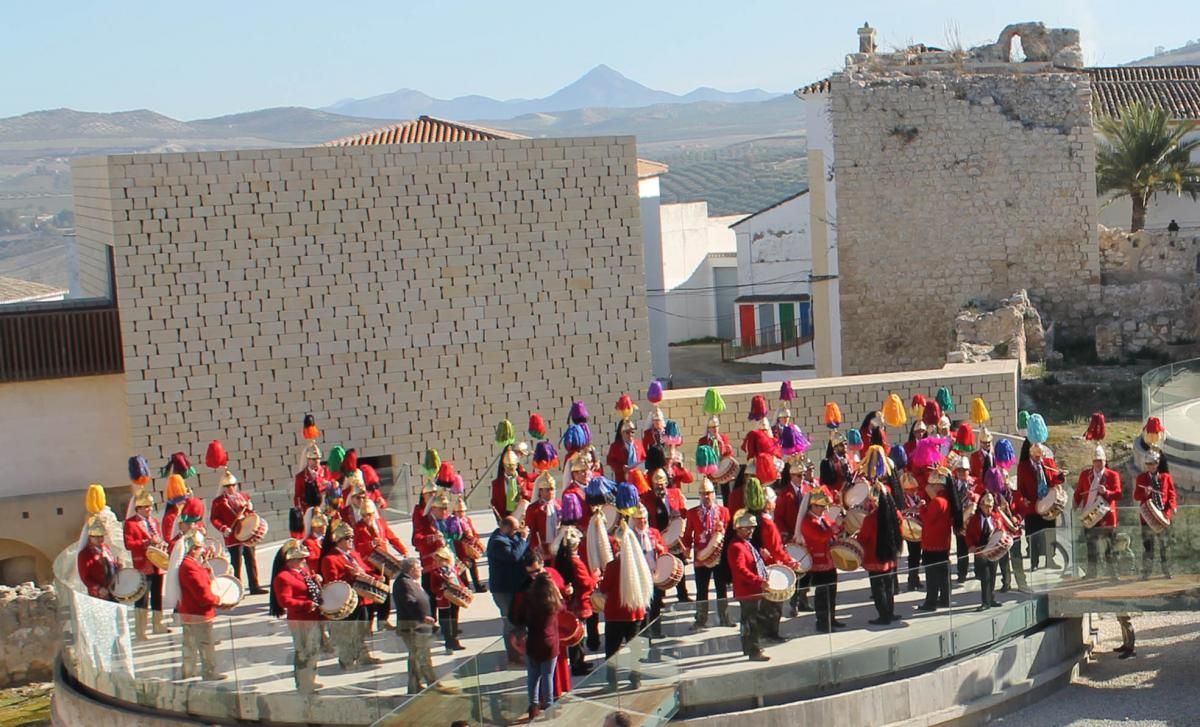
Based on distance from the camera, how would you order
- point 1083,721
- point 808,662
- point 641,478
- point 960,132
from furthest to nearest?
1. point 960,132
2. point 641,478
3. point 1083,721
4. point 808,662

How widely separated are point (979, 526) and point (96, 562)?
753cm

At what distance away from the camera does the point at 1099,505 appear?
1462cm

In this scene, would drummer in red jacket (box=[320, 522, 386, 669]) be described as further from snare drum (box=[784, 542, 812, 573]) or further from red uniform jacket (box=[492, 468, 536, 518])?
snare drum (box=[784, 542, 812, 573])

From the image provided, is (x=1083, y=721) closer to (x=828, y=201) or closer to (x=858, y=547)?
(x=858, y=547)

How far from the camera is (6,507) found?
2175cm

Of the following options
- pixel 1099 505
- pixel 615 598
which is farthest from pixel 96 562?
pixel 1099 505

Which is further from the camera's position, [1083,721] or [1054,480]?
[1054,480]

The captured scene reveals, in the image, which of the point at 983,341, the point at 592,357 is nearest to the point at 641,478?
the point at 592,357

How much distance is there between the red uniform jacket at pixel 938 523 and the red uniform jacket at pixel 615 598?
9.62 ft

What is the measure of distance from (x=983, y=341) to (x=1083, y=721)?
13.2 m

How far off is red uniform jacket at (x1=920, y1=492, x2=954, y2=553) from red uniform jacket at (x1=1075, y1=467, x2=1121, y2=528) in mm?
1385

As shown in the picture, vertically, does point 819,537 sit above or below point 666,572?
above

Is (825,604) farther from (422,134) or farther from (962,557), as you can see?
(422,134)

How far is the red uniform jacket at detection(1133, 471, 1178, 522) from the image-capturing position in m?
14.3
